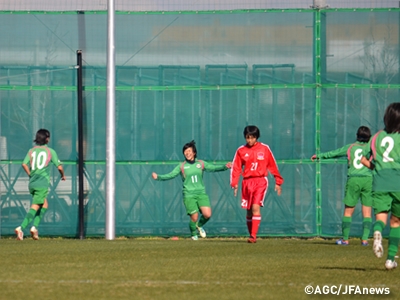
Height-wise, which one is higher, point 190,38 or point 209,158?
point 190,38

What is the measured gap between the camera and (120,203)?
17.5 m

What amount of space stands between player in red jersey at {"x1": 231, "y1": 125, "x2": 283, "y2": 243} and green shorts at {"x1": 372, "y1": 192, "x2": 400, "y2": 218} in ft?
16.2

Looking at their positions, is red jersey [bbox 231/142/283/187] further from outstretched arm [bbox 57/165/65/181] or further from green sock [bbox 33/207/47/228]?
green sock [bbox 33/207/47/228]

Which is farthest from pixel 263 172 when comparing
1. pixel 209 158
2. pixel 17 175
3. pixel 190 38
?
pixel 17 175

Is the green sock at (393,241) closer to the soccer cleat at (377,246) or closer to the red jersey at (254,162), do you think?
the soccer cleat at (377,246)

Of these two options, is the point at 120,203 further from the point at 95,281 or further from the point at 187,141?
the point at 95,281

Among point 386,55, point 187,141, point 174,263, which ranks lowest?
point 174,263

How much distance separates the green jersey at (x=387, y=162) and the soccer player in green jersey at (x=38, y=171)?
7.30 meters

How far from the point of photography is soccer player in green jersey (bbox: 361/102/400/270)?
9820 mm

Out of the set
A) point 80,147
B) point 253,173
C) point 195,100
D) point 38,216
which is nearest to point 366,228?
point 253,173

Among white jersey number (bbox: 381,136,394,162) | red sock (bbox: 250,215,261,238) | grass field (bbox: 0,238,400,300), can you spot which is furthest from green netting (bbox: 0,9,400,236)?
white jersey number (bbox: 381,136,394,162)

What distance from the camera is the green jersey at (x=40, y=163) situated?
16266 millimetres

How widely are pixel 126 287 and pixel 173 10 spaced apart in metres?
10.3

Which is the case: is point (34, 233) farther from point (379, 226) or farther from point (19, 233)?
point (379, 226)
